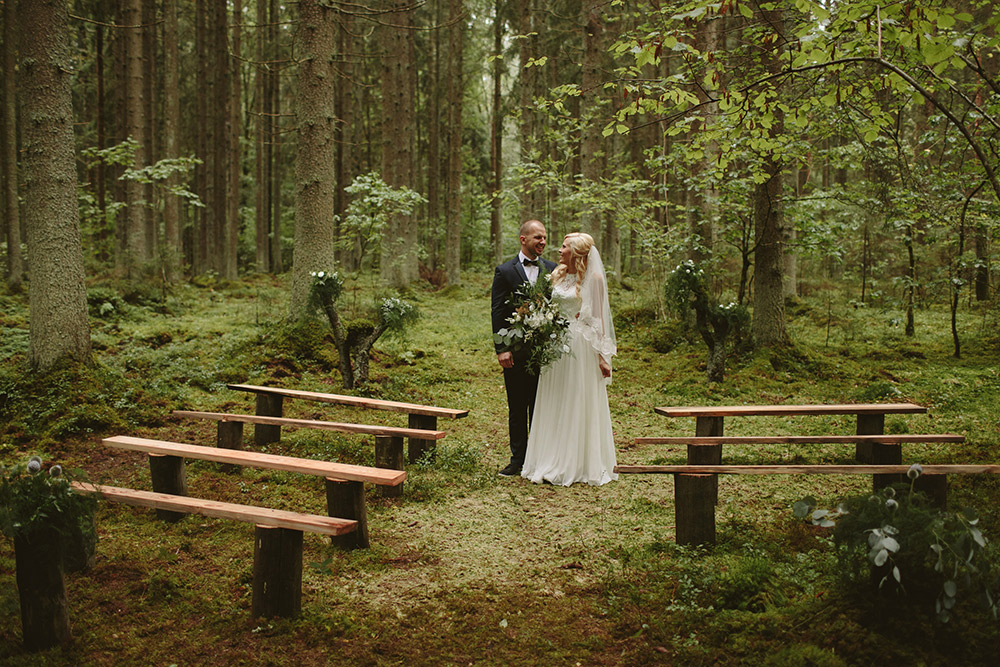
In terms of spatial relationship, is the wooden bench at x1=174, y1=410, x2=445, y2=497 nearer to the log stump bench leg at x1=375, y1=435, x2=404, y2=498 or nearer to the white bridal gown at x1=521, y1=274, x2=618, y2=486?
the log stump bench leg at x1=375, y1=435, x2=404, y2=498

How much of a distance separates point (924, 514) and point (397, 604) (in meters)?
2.73

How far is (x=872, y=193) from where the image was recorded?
40.0 feet

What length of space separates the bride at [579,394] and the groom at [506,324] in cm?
16

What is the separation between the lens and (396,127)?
60.5 ft

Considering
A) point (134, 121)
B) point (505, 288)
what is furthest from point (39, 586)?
point (134, 121)

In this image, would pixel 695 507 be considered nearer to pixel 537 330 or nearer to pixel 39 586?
pixel 537 330

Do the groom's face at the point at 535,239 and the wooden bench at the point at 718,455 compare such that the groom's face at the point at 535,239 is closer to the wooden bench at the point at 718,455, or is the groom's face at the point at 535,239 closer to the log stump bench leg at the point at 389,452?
the wooden bench at the point at 718,455

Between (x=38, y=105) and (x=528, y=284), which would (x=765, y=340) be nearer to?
(x=528, y=284)

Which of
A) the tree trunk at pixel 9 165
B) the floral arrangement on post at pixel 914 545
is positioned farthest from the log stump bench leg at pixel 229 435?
the tree trunk at pixel 9 165

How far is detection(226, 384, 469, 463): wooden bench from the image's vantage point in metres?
6.19

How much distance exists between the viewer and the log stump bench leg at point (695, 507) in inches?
167

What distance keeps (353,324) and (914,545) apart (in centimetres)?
746

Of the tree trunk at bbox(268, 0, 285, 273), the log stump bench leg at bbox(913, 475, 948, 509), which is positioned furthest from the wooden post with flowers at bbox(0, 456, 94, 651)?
the tree trunk at bbox(268, 0, 285, 273)

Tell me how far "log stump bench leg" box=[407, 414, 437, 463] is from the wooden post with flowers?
3.41 metres
